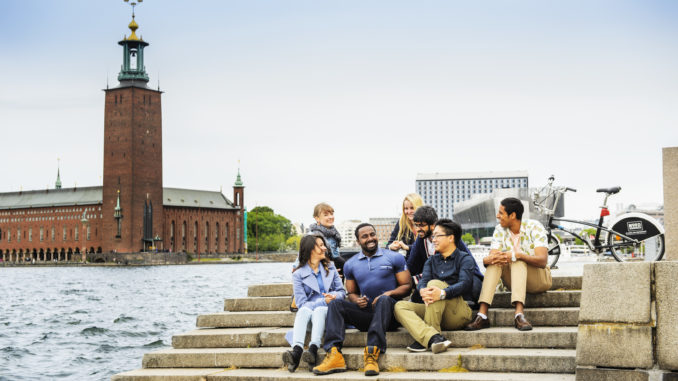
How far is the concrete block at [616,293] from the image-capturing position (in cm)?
584

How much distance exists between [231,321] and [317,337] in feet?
5.73

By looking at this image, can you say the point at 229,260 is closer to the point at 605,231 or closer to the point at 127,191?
the point at 127,191

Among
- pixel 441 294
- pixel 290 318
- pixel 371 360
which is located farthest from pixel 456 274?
pixel 290 318

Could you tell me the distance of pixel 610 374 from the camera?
5812mm

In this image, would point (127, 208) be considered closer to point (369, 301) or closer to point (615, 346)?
point (369, 301)

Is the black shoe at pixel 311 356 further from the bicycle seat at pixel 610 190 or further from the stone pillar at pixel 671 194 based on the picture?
the bicycle seat at pixel 610 190

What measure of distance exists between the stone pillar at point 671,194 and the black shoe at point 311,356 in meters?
3.90

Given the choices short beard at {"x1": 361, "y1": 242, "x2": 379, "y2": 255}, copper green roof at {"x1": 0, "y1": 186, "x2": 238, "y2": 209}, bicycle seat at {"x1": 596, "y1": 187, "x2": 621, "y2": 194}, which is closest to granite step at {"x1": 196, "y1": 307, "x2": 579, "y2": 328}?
short beard at {"x1": 361, "y1": 242, "x2": 379, "y2": 255}

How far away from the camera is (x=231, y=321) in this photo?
8742 mm

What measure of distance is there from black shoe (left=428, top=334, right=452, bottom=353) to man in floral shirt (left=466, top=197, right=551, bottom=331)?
493 millimetres

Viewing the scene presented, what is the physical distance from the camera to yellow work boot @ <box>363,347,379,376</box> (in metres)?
6.83

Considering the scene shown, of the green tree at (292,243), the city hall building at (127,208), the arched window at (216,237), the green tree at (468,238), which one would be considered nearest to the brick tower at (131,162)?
the city hall building at (127,208)

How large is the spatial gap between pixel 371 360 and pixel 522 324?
1380 millimetres

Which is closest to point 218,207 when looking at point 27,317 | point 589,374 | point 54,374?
point 27,317
